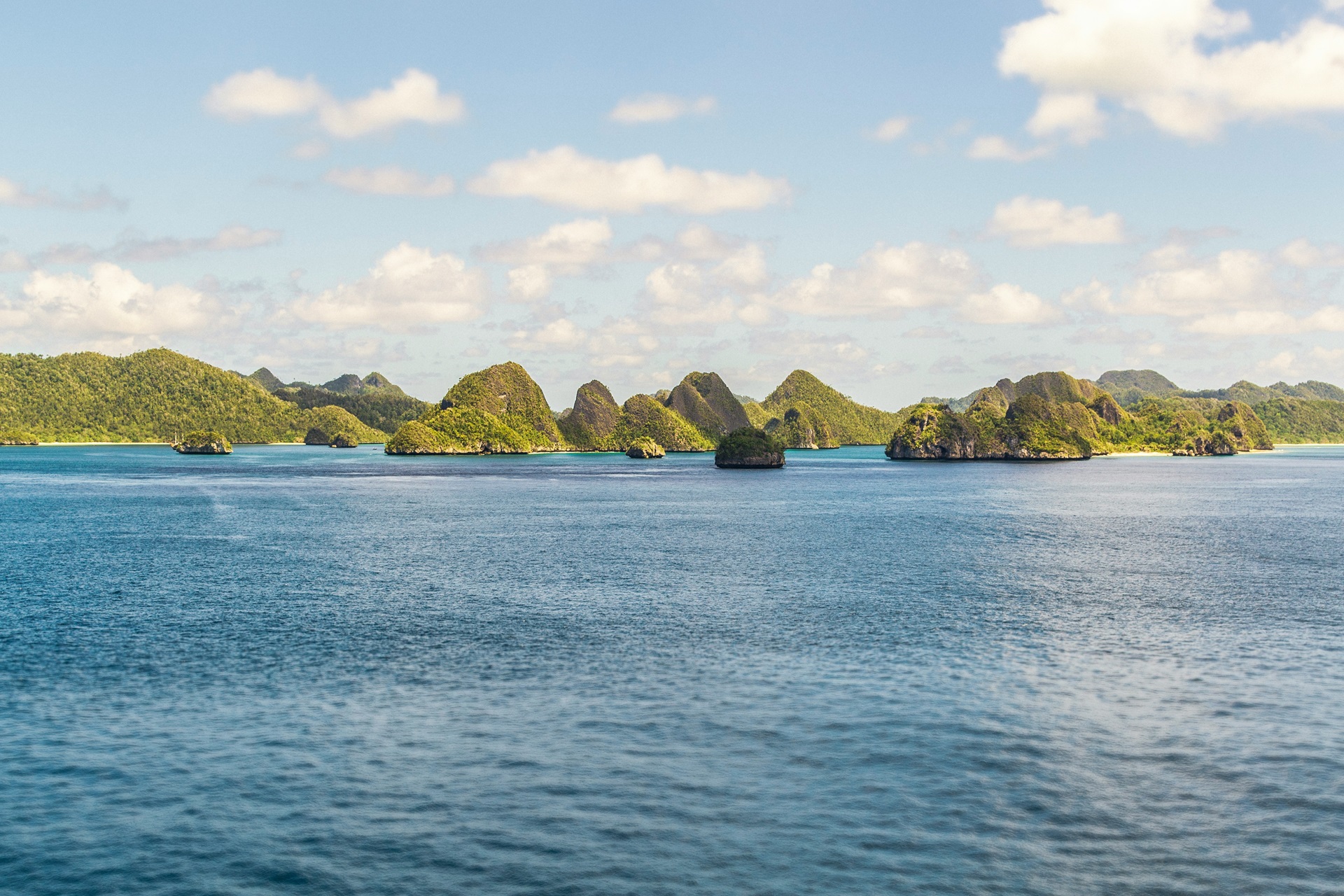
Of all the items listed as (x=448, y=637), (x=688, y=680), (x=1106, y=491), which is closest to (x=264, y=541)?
(x=448, y=637)

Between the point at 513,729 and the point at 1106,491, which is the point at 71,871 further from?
the point at 1106,491

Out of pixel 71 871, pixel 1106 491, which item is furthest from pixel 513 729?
pixel 1106 491

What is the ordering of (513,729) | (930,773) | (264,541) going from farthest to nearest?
1. (264,541)
2. (513,729)
3. (930,773)

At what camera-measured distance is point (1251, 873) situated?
2294cm

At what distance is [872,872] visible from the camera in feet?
75.6

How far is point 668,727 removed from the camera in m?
34.4

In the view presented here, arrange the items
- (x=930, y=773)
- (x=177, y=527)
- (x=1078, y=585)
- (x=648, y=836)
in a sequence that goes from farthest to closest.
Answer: (x=177, y=527), (x=1078, y=585), (x=930, y=773), (x=648, y=836)

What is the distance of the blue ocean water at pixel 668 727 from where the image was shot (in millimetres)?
23781

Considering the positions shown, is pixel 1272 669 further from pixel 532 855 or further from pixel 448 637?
pixel 448 637

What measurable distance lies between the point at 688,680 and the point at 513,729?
9426 millimetres

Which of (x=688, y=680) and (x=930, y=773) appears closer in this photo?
(x=930, y=773)

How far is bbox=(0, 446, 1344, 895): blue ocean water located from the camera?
2378cm

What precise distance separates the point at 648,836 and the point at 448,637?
27289 millimetres

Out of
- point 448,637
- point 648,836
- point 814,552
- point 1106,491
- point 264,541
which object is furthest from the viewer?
point 1106,491
